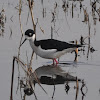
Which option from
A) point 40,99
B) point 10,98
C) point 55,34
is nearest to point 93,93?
point 40,99

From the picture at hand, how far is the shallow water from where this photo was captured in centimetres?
670

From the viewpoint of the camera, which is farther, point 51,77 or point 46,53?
point 46,53

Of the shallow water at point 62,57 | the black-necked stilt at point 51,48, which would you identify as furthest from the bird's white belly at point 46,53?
the shallow water at point 62,57

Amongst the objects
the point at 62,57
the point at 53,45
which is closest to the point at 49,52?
the point at 53,45

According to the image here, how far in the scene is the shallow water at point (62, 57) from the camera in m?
6.70

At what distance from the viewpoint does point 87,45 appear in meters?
10.0

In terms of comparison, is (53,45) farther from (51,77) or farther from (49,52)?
(51,77)

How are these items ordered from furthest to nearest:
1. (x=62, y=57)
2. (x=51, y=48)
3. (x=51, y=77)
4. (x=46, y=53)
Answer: (x=62, y=57), (x=51, y=48), (x=46, y=53), (x=51, y=77)

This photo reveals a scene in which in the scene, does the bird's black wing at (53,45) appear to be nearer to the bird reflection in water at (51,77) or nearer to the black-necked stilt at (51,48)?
the black-necked stilt at (51,48)

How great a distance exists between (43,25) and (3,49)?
2.52 meters

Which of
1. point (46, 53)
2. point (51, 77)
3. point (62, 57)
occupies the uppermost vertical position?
point (46, 53)

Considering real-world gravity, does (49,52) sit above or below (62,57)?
above

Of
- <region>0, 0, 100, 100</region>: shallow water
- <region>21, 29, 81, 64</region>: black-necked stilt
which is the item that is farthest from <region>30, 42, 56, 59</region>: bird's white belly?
<region>0, 0, 100, 100</region>: shallow water

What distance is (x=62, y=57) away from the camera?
30.4 feet
